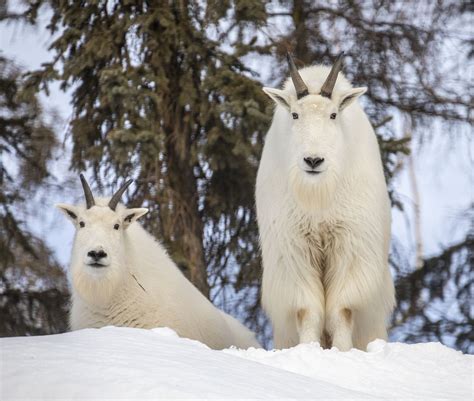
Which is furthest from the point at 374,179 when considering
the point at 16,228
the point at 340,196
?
the point at 16,228

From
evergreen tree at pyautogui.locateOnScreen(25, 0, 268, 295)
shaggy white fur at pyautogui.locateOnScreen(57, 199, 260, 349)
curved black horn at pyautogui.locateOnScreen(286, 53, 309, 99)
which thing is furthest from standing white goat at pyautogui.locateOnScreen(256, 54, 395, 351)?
evergreen tree at pyautogui.locateOnScreen(25, 0, 268, 295)

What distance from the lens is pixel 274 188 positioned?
732 centimetres

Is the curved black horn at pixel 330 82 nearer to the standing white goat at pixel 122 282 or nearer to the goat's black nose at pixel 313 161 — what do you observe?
the goat's black nose at pixel 313 161

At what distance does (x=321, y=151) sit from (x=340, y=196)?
22.4 inches

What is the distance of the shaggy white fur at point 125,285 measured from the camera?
7.85 metres

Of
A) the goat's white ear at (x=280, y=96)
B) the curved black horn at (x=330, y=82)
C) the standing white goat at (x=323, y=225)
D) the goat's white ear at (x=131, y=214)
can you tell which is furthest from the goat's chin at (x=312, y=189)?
the goat's white ear at (x=131, y=214)

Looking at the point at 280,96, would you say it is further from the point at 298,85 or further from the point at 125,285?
the point at 125,285

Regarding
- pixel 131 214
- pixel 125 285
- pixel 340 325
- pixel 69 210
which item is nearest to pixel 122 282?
pixel 125 285

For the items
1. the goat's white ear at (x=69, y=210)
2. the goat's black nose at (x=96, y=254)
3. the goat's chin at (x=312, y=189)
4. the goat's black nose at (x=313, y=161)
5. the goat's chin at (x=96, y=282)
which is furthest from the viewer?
the goat's white ear at (x=69, y=210)

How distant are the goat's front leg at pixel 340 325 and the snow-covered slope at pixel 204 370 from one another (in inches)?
37.1

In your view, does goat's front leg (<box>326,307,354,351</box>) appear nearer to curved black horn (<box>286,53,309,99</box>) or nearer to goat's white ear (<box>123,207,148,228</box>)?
curved black horn (<box>286,53,309,99</box>)

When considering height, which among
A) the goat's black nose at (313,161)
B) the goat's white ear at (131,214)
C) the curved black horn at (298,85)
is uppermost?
the curved black horn at (298,85)

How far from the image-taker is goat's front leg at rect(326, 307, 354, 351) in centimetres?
694

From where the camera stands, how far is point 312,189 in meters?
6.88
